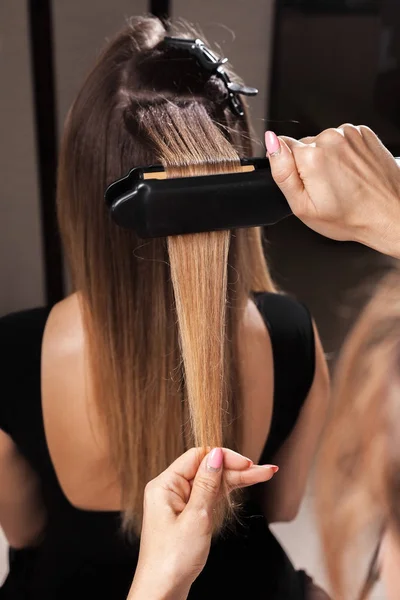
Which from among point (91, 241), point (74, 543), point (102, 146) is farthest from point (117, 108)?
point (74, 543)

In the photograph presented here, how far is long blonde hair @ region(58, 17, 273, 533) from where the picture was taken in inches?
21.0

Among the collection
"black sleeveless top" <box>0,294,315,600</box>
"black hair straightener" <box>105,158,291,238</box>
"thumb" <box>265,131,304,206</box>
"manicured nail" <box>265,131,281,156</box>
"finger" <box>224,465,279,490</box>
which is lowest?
"black sleeveless top" <box>0,294,315,600</box>

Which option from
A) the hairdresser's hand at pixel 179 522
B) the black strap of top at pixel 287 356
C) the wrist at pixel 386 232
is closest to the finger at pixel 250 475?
the hairdresser's hand at pixel 179 522

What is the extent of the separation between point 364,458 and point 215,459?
468mm

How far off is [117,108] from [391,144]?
2.33 ft

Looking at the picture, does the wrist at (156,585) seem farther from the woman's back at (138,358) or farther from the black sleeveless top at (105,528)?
the black sleeveless top at (105,528)

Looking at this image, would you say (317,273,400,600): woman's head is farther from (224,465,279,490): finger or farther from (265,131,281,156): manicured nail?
(265,131,281,156): manicured nail

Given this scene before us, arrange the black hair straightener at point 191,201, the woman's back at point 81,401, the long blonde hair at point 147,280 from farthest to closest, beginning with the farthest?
the woman's back at point 81,401 → the long blonde hair at point 147,280 → the black hair straightener at point 191,201

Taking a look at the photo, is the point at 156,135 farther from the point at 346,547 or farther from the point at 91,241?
the point at 346,547

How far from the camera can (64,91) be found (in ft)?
3.32

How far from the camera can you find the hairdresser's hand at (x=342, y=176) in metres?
0.44

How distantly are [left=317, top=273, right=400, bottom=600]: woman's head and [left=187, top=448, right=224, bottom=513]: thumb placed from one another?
1.21 ft

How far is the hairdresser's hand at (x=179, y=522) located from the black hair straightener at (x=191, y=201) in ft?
0.59

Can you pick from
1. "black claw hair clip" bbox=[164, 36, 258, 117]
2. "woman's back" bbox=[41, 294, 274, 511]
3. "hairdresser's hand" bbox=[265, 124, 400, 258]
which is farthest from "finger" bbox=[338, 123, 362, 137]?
"woman's back" bbox=[41, 294, 274, 511]
